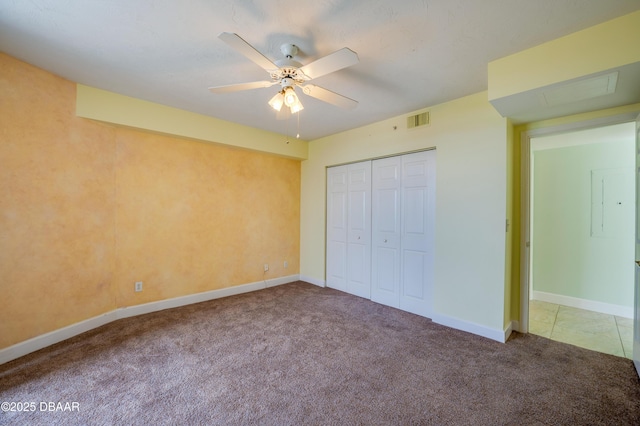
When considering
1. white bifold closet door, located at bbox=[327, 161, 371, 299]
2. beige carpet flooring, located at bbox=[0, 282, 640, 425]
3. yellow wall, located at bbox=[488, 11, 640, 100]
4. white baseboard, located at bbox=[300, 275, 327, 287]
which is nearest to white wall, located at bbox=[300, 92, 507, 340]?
beige carpet flooring, located at bbox=[0, 282, 640, 425]

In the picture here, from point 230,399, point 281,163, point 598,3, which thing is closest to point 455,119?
point 598,3

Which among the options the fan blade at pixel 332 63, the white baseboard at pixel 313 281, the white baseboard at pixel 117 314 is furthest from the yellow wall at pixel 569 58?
the white baseboard at pixel 117 314

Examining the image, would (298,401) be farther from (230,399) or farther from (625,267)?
(625,267)

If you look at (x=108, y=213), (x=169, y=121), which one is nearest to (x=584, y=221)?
(x=169, y=121)

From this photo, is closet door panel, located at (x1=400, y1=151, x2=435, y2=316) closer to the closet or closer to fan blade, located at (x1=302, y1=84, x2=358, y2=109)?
the closet

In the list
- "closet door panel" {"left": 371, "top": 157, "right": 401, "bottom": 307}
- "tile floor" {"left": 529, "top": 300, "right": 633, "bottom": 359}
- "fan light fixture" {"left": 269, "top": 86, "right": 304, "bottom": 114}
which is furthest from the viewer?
"closet door panel" {"left": 371, "top": 157, "right": 401, "bottom": 307}

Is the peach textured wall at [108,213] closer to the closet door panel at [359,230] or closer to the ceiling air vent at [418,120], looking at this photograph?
the closet door panel at [359,230]

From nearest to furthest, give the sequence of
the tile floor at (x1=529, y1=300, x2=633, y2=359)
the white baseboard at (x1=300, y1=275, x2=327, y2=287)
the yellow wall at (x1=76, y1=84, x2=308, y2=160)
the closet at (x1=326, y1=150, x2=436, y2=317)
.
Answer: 1. the tile floor at (x1=529, y1=300, x2=633, y2=359)
2. the yellow wall at (x1=76, y1=84, x2=308, y2=160)
3. the closet at (x1=326, y1=150, x2=436, y2=317)
4. the white baseboard at (x1=300, y1=275, x2=327, y2=287)

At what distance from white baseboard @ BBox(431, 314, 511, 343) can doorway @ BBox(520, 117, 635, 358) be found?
451mm

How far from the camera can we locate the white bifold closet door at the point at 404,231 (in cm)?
341

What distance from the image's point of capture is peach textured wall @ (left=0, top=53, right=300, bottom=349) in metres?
2.40

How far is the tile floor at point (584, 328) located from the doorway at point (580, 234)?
0.04 feet

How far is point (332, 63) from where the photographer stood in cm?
178

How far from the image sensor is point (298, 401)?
1.85 metres
